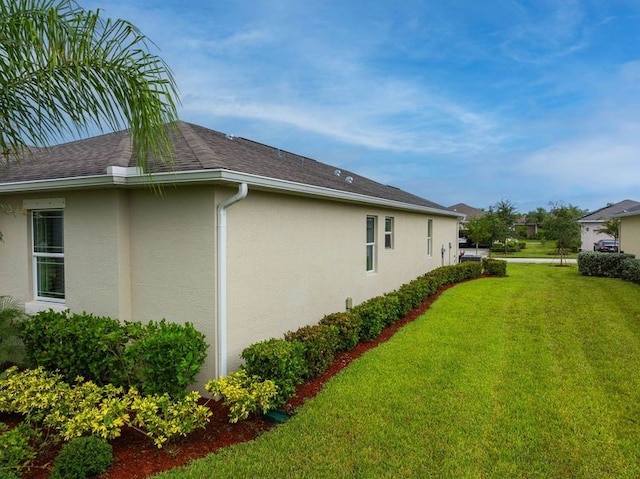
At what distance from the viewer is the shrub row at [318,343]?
5125mm

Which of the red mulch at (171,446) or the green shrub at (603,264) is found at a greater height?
the green shrub at (603,264)

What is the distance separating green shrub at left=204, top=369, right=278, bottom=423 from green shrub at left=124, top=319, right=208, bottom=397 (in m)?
0.38

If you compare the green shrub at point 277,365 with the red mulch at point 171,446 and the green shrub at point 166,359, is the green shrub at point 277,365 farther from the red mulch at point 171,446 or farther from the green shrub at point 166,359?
the green shrub at point 166,359

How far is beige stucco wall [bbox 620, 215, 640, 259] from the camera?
18.6m

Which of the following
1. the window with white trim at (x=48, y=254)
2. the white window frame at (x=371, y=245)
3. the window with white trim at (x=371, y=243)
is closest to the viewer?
the window with white trim at (x=48, y=254)

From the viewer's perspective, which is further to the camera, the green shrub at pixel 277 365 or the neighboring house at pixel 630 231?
the neighboring house at pixel 630 231

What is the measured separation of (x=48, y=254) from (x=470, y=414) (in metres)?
7.31

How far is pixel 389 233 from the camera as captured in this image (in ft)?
40.8

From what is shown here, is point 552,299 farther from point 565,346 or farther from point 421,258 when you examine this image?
point 565,346

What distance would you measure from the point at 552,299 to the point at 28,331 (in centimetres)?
1416

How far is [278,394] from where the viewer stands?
5027mm

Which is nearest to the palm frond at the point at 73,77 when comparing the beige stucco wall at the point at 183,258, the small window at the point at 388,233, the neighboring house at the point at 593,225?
the beige stucco wall at the point at 183,258

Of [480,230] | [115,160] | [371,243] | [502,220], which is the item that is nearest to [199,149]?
[115,160]

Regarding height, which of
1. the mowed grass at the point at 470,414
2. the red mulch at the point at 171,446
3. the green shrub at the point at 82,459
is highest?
the green shrub at the point at 82,459
